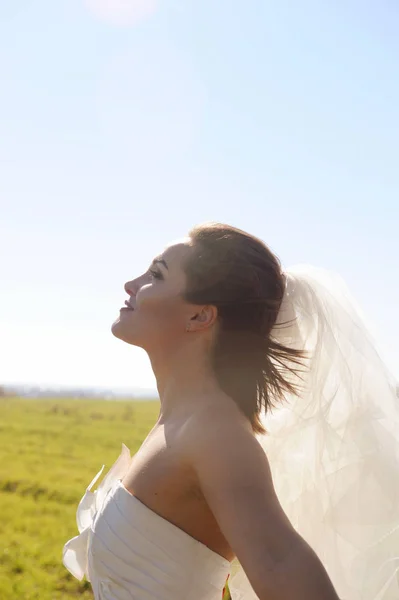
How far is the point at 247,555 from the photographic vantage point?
3.87 feet

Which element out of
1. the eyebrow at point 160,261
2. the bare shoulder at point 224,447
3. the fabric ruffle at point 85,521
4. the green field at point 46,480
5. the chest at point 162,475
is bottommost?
→ the green field at point 46,480

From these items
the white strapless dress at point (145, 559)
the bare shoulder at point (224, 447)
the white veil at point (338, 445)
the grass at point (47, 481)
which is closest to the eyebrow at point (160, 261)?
the white veil at point (338, 445)

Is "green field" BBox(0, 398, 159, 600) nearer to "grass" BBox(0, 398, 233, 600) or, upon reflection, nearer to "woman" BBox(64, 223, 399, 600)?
"grass" BBox(0, 398, 233, 600)

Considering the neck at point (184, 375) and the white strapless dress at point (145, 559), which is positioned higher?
the neck at point (184, 375)

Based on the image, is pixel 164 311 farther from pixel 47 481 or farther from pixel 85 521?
pixel 47 481

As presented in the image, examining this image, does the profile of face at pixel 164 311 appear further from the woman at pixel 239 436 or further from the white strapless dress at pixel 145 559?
the white strapless dress at pixel 145 559

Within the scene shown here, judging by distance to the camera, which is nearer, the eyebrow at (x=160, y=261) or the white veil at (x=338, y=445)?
the white veil at (x=338, y=445)

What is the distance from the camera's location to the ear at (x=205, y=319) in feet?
5.41

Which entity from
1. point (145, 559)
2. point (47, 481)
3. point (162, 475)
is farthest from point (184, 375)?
point (47, 481)

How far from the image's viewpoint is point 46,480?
403 inches

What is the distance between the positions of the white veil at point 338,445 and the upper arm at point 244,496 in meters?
0.54

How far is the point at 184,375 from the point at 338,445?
53 centimetres

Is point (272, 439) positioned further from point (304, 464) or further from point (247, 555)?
point (247, 555)

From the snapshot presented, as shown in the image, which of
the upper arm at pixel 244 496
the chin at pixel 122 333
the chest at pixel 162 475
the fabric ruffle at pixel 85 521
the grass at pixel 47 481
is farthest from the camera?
the grass at pixel 47 481
